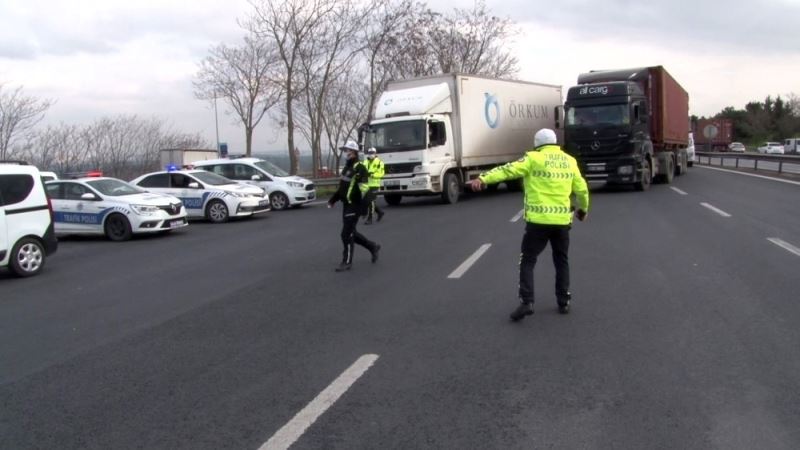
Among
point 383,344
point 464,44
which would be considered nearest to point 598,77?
point 464,44

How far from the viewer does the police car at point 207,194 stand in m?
19.1

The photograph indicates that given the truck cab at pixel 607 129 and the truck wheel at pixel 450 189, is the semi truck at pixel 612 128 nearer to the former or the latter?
the truck cab at pixel 607 129

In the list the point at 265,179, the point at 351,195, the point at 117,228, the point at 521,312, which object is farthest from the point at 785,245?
the point at 265,179

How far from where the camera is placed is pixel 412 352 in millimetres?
5855

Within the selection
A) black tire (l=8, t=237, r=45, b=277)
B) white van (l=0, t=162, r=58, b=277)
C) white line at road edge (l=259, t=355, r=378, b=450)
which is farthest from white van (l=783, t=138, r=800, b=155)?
white line at road edge (l=259, t=355, r=378, b=450)

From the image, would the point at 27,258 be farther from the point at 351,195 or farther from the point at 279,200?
the point at 279,200

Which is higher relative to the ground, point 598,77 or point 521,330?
point 598,77

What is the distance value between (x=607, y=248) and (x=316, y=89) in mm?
27453

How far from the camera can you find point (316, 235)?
14836 mm

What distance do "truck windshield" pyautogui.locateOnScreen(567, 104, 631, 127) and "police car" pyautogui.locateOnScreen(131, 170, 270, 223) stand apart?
9690 mm

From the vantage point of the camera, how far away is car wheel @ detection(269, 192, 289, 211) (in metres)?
22.4

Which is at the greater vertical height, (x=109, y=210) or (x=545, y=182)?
(x=545, y=182)

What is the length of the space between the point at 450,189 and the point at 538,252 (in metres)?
14.8

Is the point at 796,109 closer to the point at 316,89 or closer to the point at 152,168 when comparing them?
the point at 316,89
